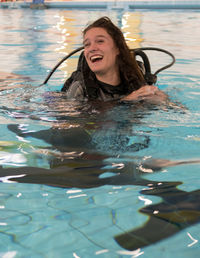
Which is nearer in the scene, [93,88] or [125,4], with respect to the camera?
[93,88]

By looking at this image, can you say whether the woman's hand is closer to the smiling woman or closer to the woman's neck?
the smiling woman

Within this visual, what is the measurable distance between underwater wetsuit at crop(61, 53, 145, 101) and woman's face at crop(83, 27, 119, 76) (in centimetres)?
8

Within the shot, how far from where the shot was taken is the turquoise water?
3.81 ft

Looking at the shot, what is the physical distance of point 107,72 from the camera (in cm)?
262

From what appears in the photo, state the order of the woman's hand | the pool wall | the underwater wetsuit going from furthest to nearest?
1. the pool wall
2. the underwater wetsuit
3. the woman's hand

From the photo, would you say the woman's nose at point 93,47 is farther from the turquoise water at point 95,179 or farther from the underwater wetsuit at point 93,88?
the turquoise water at point 95,179

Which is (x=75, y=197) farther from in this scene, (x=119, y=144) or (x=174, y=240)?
(x=119, y=144)

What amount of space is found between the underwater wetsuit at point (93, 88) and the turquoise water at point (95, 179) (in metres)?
0.09

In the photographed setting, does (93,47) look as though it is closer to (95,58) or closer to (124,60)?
(95,58)

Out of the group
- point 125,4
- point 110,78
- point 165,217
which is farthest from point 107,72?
point 125,4

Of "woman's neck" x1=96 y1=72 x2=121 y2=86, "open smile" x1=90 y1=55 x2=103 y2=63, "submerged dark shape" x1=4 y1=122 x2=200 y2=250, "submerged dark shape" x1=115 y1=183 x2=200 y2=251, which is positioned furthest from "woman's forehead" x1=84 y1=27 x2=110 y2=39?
"submerged dark shape" x1=115 y1=183 x2=200 y2=251

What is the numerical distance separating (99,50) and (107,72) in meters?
0.17

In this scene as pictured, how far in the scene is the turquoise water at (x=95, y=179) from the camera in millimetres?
1161

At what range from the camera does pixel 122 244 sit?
1144 mm
